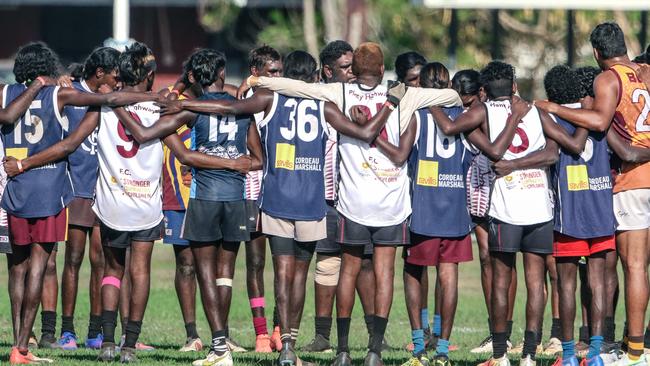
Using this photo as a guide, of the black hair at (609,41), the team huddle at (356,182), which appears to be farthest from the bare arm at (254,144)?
the black hair at (609,41)

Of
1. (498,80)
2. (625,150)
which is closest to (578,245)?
(625,150)

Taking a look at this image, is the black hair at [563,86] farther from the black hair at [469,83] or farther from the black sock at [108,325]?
the black sock at [108,325]

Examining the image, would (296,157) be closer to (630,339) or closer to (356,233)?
(356,233)

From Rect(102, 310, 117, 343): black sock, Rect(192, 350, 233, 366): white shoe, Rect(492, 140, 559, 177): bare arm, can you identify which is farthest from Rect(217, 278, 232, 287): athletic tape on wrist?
Rect(492, 140, 559, 177): bare arm

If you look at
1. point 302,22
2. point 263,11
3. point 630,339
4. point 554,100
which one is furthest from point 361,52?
point 263,11

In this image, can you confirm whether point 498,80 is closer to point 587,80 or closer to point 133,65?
point 587,80

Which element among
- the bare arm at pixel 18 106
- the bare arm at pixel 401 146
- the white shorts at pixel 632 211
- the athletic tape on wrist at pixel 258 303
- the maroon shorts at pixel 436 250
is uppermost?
the bare arm at pixel 18 106

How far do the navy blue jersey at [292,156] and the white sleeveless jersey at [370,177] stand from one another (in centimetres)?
26

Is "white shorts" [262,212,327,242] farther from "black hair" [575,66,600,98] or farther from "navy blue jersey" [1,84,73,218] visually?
"black hair" [575,66,600,98]

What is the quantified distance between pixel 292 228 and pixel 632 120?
2933 mm

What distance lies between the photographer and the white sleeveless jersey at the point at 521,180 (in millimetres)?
10688

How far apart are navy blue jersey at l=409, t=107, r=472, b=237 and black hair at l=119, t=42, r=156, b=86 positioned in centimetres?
231

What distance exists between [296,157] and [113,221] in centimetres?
156

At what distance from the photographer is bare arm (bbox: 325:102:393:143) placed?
1055cm
